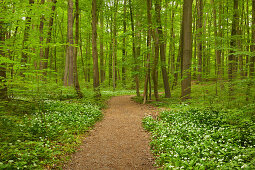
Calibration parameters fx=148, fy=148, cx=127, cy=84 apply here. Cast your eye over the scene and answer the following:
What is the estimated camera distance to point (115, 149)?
566cm

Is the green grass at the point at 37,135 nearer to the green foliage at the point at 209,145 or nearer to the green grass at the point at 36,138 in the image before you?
the green grass at the point at 36,138

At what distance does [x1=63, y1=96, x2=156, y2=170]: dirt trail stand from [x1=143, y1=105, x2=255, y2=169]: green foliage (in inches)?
20.9

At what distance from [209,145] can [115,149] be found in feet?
10.6

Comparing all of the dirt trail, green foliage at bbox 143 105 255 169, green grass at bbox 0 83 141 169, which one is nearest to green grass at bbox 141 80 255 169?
green foliage at bbox 143 105 255 169

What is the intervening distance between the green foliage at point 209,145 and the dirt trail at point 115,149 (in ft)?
1.74

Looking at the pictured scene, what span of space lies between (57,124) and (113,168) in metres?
3.41


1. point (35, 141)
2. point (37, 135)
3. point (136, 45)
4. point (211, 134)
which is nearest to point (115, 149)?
point (35, 141)

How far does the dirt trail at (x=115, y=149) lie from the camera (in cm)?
462

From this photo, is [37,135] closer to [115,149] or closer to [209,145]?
[115,149]

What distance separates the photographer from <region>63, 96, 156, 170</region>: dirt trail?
4621 mm

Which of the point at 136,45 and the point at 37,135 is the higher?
the point at 136,45

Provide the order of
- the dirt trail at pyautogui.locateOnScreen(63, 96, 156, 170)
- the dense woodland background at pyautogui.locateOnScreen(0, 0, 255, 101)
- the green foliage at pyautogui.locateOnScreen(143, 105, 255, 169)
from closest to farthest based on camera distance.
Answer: the green foliage at pyautogui.locateOnScreen(143, 105, 255, 169) → the dirt trail at pyautogui.locateOnScreen(63, 96, 156, 170) → the dense woodland background at pyautogui.locateOnScreen(0, 0, 255, 101)

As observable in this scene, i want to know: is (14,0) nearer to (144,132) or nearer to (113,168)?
(113,168)

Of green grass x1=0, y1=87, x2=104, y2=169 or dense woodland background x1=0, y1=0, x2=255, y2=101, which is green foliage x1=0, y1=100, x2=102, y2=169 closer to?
green grass x1=0, y1=87, x2=104, y2=169
